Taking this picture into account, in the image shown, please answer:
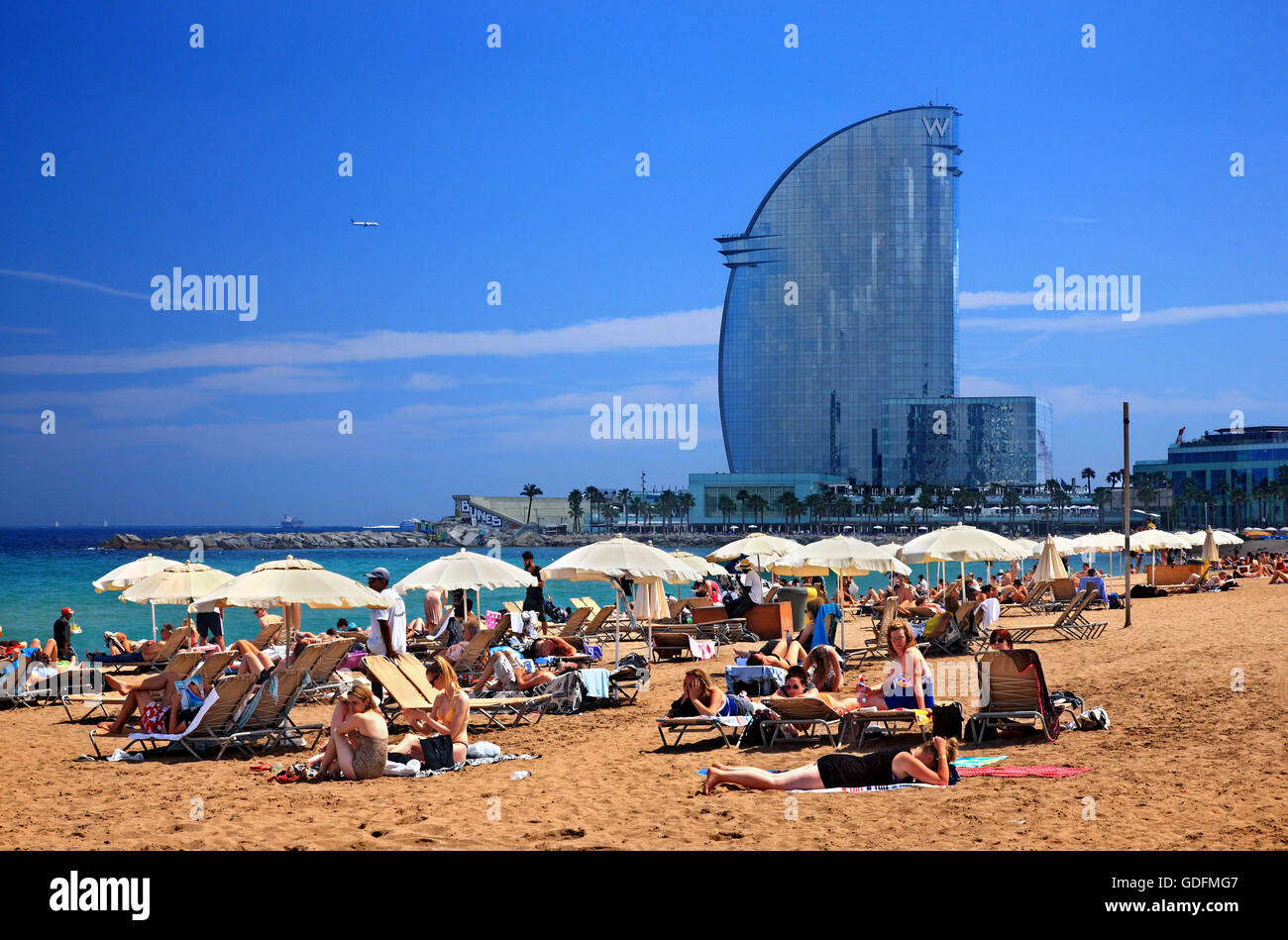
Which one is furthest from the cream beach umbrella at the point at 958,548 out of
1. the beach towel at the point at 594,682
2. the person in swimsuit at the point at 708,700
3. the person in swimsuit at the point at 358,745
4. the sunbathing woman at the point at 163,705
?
the person in swimsuit at the point at 358,745

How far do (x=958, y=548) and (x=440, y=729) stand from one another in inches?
467

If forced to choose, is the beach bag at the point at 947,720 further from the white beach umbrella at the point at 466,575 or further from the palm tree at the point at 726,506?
the palm tree at the point at 726,506

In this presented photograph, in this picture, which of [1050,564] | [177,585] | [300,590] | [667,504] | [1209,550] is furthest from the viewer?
[667,504]

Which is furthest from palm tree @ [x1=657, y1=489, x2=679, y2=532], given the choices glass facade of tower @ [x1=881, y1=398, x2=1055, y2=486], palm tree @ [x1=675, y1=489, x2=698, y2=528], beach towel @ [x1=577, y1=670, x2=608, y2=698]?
beach towel @ [x1=577, y1=670, x2=608, y2=698]

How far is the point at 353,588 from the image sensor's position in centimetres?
1134

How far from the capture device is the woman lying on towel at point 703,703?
9.60 metres

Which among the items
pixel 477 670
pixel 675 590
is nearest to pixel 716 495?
pixel 675 590

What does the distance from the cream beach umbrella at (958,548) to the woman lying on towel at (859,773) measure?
38.1 ft

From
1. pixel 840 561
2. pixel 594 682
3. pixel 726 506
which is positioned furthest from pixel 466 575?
pixel 726 506

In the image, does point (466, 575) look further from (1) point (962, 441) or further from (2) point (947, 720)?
(1) point (962, 441)

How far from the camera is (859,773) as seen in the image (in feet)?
23.6

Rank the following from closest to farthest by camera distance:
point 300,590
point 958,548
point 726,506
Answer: point 300,590, point 958,548, point 726,506
